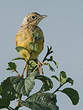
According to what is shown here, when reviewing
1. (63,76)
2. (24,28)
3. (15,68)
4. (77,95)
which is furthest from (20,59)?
(24,28)

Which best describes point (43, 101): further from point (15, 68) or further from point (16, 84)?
point (15, 68)

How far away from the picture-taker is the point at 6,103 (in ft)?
10.5

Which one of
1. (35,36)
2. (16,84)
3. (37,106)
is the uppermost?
(35,36)

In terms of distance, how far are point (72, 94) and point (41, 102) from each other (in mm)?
570

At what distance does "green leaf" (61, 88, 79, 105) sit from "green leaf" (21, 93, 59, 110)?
1.33 feet

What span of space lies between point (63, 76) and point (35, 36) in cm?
59

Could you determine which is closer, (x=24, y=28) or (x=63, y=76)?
(x=63, y=76)

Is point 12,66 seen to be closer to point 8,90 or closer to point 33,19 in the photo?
point 8,90

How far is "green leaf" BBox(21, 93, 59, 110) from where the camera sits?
2965 mm

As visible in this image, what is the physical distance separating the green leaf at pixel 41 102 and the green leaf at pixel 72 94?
405mm

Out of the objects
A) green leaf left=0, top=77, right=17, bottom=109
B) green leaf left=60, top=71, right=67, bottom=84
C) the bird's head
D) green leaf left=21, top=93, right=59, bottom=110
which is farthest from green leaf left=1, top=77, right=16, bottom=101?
the bird's head

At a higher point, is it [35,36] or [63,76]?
[35,36]

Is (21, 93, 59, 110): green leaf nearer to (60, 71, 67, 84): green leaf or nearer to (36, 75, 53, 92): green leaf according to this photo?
(36, 75, 53, 92): green leaf

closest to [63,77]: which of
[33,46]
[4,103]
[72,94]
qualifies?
[72,94]
